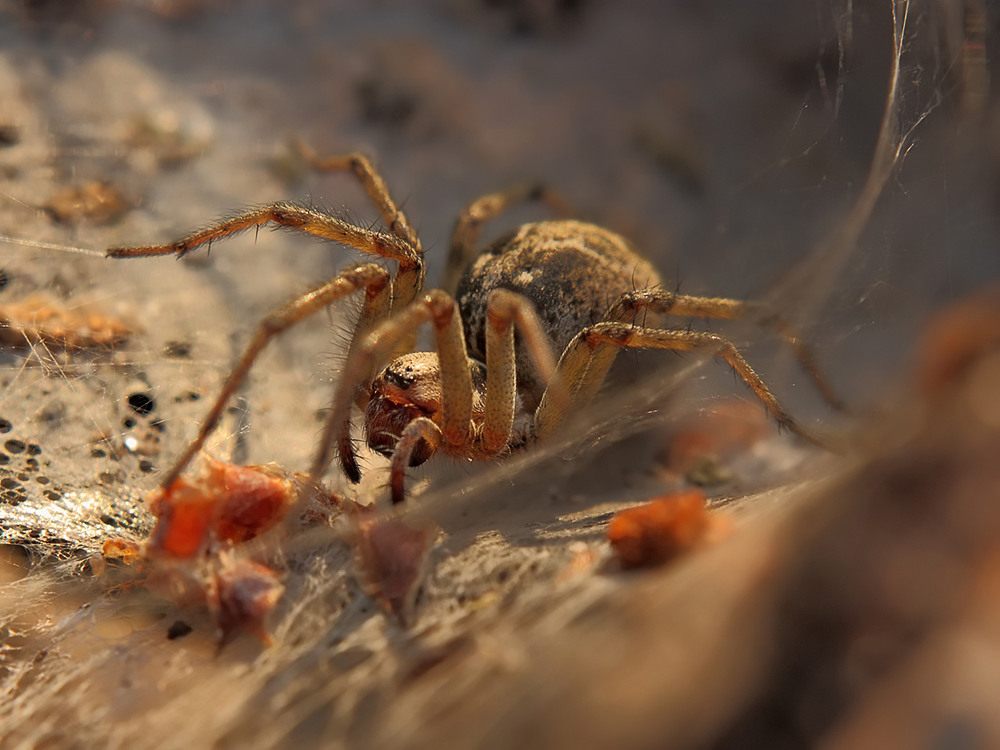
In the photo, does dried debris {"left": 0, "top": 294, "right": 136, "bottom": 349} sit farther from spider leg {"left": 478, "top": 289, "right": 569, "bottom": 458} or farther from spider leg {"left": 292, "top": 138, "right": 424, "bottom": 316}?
spider leg {"left": 478, "top": 289, "right": 569, "bottom": 458}

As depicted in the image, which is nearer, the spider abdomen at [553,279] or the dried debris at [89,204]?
the spider abdomen at [553,279]

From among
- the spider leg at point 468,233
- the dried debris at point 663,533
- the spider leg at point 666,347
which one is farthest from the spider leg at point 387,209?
the dried debris at point 663,533

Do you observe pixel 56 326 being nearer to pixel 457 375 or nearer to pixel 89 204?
pixel 89 204

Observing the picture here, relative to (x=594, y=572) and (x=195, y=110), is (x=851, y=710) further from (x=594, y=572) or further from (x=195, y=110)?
(x=195, y=110)

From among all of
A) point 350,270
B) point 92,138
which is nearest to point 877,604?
point 350,270

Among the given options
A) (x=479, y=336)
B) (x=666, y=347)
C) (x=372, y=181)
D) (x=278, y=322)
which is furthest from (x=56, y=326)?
(x=666, y=347)

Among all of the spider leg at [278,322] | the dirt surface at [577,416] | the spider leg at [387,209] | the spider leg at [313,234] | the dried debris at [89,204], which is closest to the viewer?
the dirt surface at [577,416]

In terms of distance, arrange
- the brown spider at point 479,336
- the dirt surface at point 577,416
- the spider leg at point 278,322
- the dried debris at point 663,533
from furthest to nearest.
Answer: the brown spider at point 479,336 < the spider leg at point 278,322 < the dried debris at point 663,533 < the dirt surface at point 577,416

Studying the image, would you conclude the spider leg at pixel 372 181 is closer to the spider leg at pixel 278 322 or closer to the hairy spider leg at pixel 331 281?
the hairy spider leg at pixel 331 281
